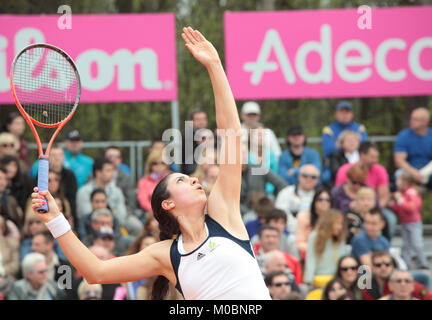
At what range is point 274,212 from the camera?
810 centimetres

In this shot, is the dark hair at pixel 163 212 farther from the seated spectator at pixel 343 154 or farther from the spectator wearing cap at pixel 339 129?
the spectator wearing cap at pixel 339 129

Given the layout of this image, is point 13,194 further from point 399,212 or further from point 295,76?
point 399,212

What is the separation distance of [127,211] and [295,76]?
2723mm

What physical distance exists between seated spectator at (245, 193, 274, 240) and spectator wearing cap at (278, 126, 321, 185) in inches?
36.8

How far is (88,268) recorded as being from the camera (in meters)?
4.19

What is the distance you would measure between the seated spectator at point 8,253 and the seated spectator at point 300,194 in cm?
305

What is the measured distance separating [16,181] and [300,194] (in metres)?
3.33

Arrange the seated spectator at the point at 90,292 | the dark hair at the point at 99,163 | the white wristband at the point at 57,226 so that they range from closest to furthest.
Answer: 1. the white wristband at the point at 57,226
2. the seated spectator at the point at 90,292
3. the dark hair at the point at 99,163

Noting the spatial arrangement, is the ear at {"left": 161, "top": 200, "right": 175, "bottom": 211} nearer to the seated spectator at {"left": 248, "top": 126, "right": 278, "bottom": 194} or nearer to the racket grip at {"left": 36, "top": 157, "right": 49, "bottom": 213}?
the racket grip at {"left": 36, "top": 157, "right": 49, "bottom": 213}

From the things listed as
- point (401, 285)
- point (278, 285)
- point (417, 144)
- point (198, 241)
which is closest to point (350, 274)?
point (401, 285)

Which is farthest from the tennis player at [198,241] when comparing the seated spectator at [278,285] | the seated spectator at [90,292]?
the seated spectator at [278,285]

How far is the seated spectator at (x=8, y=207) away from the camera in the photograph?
807 centimetres

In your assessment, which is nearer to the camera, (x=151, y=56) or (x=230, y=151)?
(x=230, y=151)
